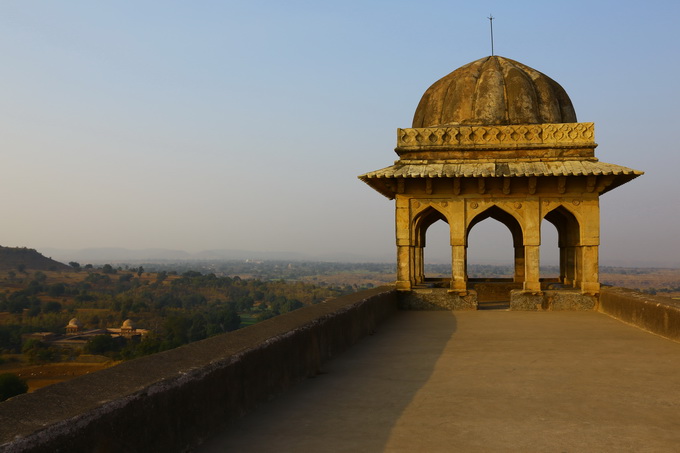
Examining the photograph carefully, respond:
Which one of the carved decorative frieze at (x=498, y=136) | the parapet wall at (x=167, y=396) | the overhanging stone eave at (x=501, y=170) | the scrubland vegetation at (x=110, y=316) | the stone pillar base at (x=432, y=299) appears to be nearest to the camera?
the parapet wall at (x=167, y=396)

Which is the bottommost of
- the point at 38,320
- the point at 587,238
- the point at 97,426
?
the point at 38,320

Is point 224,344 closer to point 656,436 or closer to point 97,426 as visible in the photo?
point 97,426

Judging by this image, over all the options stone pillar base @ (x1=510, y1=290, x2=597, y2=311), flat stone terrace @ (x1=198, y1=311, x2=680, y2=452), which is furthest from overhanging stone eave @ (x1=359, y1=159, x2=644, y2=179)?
flat stone terrace @ (x1=198, y1=311, x2=680, y2=452)

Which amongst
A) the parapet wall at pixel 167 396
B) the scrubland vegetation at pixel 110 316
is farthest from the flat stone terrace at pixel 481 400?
the scrubland vegetation at pixel 110 316

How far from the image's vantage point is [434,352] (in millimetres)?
8445

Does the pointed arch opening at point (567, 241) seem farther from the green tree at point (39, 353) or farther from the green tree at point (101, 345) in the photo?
the green tree at point (39, 353)

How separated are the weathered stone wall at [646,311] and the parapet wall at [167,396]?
571 cm

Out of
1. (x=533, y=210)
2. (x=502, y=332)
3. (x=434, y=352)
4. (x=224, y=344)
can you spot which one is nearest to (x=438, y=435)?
(x=224, y=344)

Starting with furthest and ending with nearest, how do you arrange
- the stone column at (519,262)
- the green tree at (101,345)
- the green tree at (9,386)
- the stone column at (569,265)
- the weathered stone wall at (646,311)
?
the green tree at (101,345) → the green tree at (9,386) → the stone column at (519,262) → the stone column at (569,265) → the weathered stone wall at (646,311)

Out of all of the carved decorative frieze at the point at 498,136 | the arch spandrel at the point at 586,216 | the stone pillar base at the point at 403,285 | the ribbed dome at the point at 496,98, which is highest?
the ribbed dome at the point at 496,98

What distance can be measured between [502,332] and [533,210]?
4.59 metres

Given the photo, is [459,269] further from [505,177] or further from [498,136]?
[498,136]

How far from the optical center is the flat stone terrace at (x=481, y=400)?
443 centimetres

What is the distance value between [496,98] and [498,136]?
3.86ft
